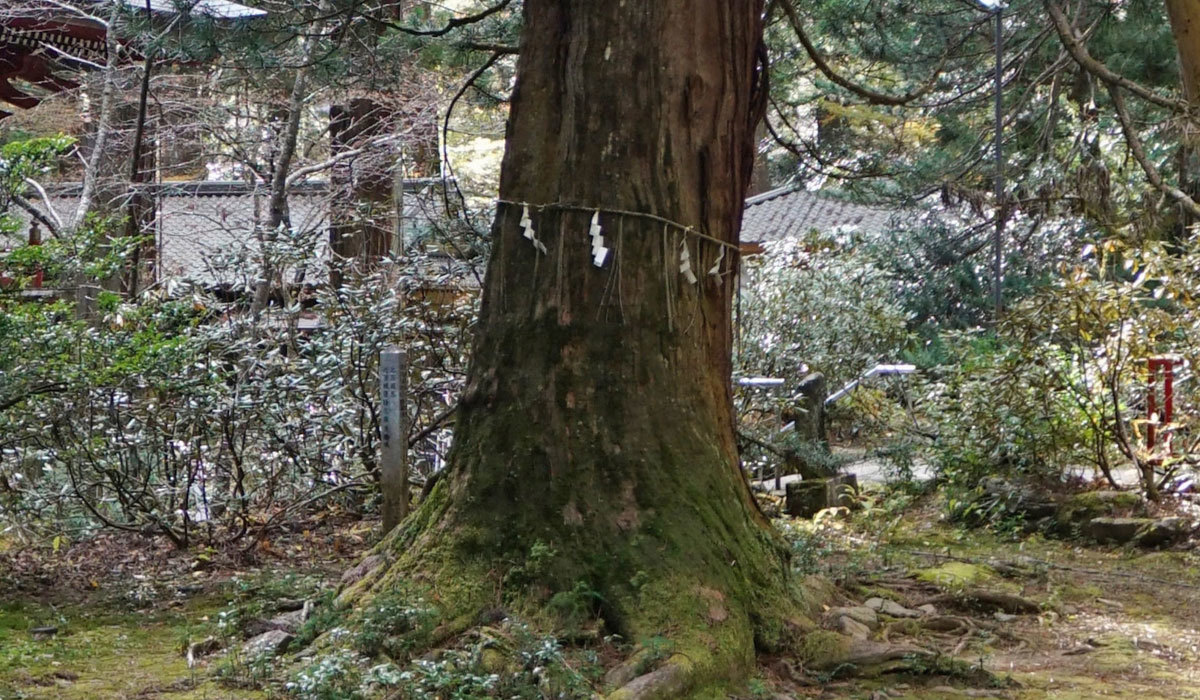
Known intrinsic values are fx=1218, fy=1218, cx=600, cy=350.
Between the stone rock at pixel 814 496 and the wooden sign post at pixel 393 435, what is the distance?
3.67 meters

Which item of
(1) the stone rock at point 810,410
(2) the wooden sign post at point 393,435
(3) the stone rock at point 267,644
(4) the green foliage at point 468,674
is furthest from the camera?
(1) the stone rock at point 810,410

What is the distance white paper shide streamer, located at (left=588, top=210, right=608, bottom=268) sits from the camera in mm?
4465

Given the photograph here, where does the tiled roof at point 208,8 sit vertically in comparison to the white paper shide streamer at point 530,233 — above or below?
above

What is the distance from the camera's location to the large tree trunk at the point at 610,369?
169 inches

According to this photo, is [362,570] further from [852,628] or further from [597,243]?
[852,628]

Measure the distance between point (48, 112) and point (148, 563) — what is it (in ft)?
32.4

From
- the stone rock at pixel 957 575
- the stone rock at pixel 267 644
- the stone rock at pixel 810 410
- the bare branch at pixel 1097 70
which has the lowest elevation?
the stone rock at pixel 957 575

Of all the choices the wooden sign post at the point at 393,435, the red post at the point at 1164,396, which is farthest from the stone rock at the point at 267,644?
the red post at the point at 1164,396

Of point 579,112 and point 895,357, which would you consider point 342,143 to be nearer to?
point 895,357

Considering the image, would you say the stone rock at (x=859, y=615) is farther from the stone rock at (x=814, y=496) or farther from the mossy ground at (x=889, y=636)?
the stone rock at (x=814, y=496)

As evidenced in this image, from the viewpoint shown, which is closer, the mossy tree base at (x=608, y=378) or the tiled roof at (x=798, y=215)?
the mossy tree base at (x=608, y=378)

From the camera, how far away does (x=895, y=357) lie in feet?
46.3

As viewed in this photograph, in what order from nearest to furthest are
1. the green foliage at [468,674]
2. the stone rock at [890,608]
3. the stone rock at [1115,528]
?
the green foliage at [468,674] < the stone rock at [890,608] < the stone rock at [1115,528]

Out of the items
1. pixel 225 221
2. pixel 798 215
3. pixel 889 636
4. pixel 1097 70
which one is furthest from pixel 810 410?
pixel 798 215
